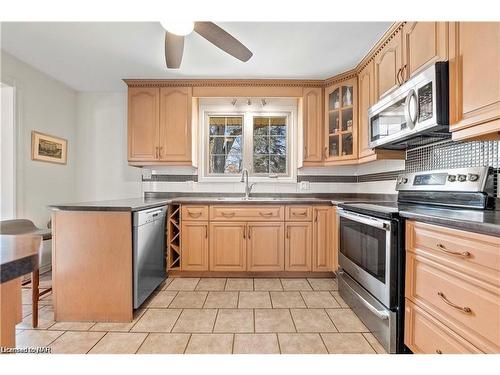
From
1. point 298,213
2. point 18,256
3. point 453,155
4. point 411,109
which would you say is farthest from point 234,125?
point 18,256

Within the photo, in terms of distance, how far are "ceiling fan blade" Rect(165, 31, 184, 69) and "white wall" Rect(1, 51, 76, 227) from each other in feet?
5.71

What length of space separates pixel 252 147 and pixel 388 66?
1.71m

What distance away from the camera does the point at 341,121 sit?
2.85m

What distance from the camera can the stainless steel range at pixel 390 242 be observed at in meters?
1.47

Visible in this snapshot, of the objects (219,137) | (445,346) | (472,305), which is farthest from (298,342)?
(219,137)

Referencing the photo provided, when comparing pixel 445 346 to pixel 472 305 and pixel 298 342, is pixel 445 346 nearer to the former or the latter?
pixel 472 305

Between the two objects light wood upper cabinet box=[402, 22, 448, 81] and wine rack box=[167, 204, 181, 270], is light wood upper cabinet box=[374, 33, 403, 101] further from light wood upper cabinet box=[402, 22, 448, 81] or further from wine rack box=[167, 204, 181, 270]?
wine rack box=[167, 204, 181, 270]

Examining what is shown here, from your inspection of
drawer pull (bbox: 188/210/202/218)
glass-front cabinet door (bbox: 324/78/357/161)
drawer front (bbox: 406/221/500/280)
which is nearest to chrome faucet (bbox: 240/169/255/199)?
drawer pull (bbox: 188/210/202/218)

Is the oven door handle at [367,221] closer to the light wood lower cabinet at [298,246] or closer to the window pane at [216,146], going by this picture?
the light wood lower cabinet at [298,246]

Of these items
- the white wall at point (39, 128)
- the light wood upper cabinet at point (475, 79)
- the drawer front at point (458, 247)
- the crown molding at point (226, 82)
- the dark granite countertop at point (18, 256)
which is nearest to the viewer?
the dark granite countertop at point (18, 256)

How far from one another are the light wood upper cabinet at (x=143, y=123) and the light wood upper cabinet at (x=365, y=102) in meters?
2.26

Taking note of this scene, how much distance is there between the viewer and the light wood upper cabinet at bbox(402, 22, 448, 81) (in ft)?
4.89

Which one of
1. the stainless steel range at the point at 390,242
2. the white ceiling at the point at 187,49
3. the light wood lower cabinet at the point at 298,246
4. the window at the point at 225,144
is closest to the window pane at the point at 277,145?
the window at the point at 225,144
